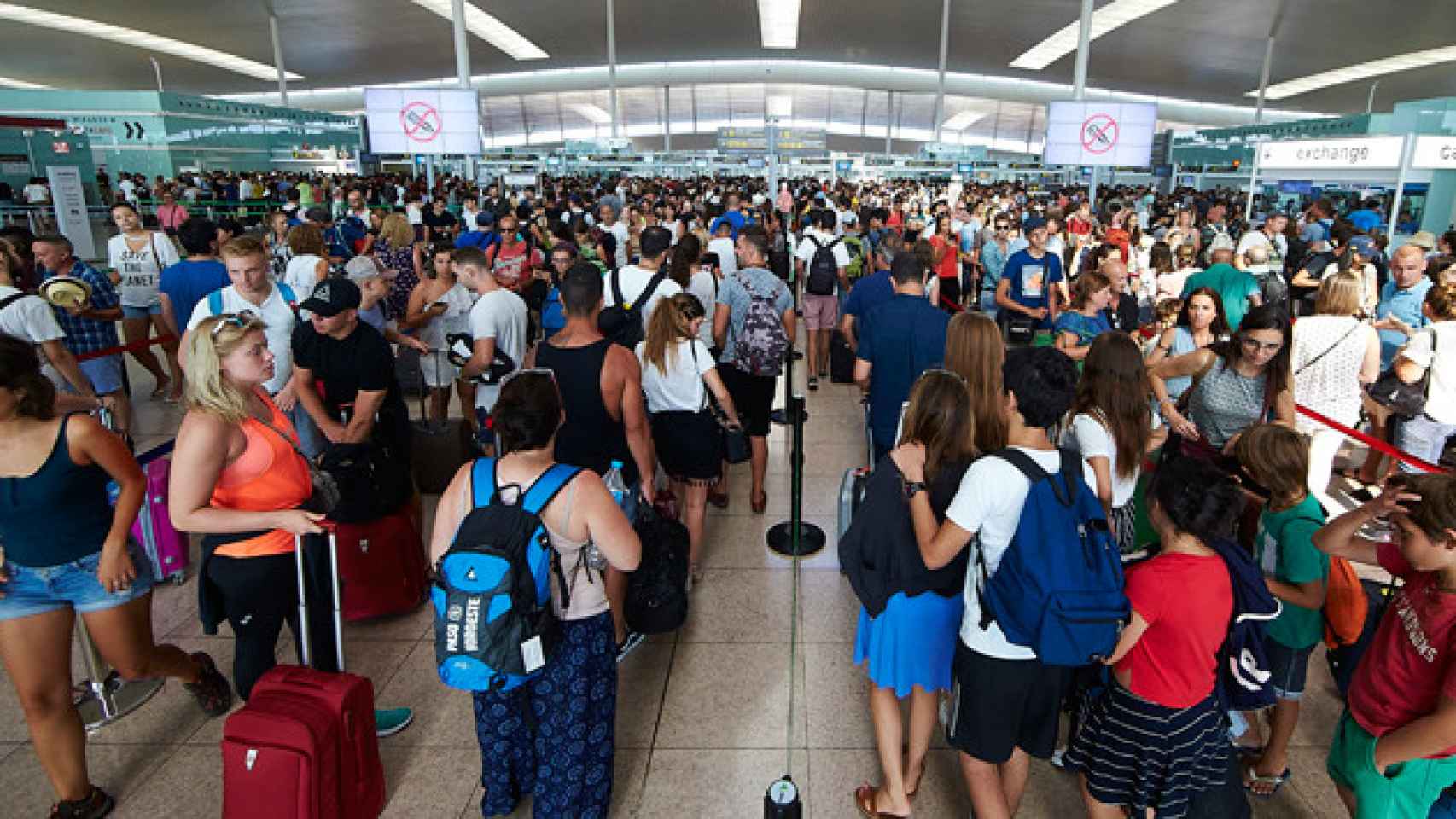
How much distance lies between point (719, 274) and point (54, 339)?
3.92 m

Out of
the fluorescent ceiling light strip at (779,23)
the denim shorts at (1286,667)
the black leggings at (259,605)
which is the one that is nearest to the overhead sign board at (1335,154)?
the denim shorts at (1286,667)

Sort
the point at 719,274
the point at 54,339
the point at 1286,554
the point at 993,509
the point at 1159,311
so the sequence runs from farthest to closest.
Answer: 1. the point at 719,274
2. the point at 1159,311
3. the point at 54,339
4. the point at 1286,554
5. the point at 993,509

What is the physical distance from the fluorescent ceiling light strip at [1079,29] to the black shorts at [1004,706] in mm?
17799

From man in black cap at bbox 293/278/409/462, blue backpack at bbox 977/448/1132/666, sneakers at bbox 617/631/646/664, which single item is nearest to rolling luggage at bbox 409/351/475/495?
man in black cap at bbox 293/278/409/462

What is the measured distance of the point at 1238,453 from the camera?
252cm

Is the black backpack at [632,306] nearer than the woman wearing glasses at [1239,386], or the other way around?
the woman wearing glasses at [1239,386]

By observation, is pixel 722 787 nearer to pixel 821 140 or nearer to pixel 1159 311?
pixel 1159 311

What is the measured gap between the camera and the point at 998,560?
2.03 metres

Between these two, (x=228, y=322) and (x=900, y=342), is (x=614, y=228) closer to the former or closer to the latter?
(x=900, y=342)

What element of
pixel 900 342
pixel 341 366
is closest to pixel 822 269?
pixel 900 342

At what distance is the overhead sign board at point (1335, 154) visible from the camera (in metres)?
7.14

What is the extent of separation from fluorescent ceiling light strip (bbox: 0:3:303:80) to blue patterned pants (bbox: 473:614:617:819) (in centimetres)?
2701

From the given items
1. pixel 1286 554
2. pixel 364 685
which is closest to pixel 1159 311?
pixel 1286 554

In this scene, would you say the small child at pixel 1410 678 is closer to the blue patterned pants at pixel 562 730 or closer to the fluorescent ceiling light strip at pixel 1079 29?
the blue patterned pants at pixel 562 730
